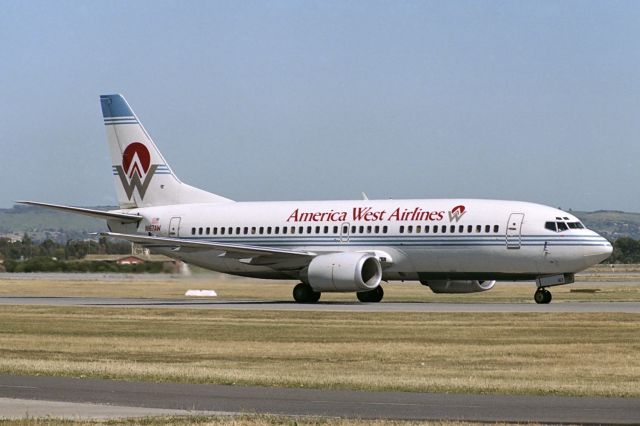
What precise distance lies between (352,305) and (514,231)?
6.62m

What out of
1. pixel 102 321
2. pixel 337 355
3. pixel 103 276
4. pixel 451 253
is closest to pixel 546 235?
pixel 451 253

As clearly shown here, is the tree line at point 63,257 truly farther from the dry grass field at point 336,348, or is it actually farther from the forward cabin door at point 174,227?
the dry grass field at point 336,348

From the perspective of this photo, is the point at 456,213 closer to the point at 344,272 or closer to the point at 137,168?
the point at 344,272

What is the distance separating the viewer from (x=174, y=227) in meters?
57.5

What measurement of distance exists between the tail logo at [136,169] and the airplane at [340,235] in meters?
0.05

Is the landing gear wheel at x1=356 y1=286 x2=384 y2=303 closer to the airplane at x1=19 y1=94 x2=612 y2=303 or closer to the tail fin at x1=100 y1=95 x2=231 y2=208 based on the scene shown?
the airplane at x1=19 y1=94 x2=612 y2=303

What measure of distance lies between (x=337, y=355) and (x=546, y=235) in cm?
2158

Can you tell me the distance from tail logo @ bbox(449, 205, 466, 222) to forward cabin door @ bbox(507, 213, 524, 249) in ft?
6.33

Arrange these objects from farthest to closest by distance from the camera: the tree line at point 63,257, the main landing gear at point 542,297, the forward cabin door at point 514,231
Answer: the tree line at point 63,257 → the main landing gear at point 542,297 → the forward cabin door at point 514,231

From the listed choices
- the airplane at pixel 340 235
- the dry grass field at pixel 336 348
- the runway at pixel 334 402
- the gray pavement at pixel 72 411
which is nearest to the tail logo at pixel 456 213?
the airplane at pixel 340 235

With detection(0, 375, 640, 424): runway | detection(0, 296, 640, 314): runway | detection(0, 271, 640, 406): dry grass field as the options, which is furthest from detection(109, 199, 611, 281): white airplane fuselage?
detection(0, 375, 640, 424): runway

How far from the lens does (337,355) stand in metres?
28.0

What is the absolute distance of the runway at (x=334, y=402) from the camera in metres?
17.6

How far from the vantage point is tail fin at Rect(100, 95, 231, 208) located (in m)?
59.3
